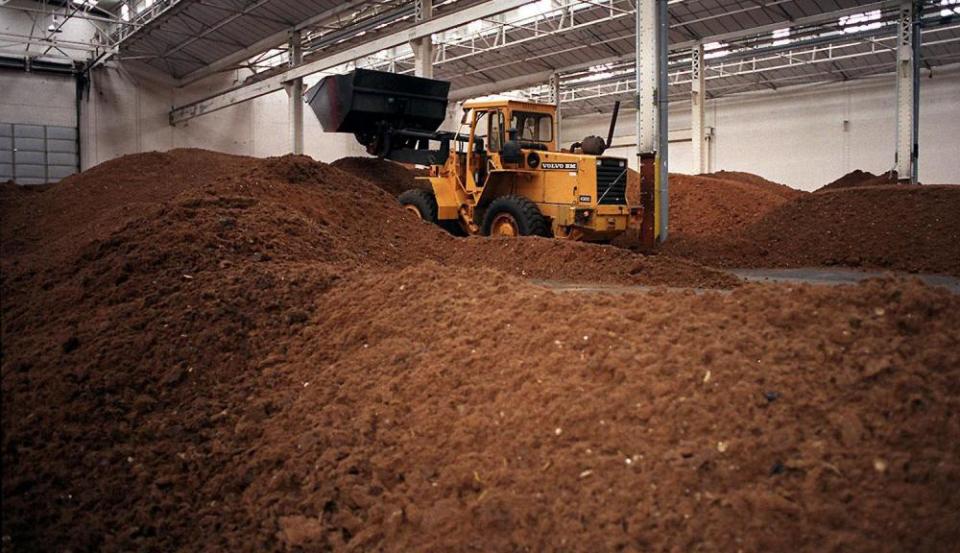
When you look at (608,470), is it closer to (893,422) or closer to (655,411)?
(655,411)

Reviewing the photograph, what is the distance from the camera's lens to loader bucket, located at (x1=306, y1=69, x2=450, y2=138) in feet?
47.3

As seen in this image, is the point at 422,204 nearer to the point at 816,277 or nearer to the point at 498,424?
the point at 816,277

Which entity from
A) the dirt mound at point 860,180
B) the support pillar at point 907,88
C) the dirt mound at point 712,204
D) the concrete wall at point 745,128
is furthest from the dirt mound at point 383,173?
the concrete wall at point 745,128

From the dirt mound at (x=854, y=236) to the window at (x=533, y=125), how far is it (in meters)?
2.67

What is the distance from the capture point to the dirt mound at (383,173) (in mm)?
15703

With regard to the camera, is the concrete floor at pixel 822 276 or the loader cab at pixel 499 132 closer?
the concrete floor at pixel 822 276

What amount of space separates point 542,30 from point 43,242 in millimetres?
17890

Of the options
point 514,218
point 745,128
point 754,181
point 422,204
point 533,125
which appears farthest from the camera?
point 745,128

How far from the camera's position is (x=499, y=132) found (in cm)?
1169

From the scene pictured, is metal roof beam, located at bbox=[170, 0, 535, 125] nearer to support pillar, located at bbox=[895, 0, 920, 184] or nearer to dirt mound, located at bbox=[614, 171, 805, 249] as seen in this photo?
dirt mound, located at bbox=[614, 171, 805, 249]

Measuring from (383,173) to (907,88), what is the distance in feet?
36.5

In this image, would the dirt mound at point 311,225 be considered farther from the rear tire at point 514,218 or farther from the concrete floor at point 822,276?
the concrete floor at point 822,276

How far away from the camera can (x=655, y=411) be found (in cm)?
316

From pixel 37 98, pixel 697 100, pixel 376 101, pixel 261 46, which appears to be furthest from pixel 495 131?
pixel 37 98
